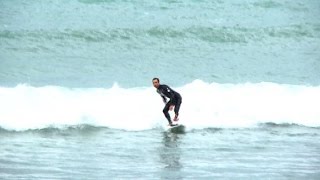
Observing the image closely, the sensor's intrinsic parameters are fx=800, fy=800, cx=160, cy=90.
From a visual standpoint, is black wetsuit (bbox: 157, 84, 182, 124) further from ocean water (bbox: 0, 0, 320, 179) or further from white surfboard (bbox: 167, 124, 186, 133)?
ocean water (bbox: 0, 0, 320, 179)

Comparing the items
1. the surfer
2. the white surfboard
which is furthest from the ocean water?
the surfer

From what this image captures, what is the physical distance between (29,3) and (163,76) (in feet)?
31.6

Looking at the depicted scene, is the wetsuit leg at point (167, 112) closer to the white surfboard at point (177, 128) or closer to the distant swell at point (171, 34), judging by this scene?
the white surfboard at point (177, 128)

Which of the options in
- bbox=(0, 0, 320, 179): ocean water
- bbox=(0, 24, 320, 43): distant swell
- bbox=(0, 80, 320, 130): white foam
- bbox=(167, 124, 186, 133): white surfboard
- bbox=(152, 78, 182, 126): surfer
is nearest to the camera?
bbox=(0, 0, 320, 179): ocean water

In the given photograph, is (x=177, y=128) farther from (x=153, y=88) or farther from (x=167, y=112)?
(x=153, y=88)

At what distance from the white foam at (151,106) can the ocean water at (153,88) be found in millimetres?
30

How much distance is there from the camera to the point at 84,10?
32.0 m

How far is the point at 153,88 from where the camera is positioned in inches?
883

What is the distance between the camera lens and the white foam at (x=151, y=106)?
19.5 metres

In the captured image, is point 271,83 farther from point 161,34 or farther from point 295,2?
point 295,2

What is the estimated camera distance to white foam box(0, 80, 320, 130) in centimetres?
1948

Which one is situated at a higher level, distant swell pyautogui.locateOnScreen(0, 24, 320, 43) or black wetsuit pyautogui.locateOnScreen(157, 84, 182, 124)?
distant swell pyautogui.locateOnScreen(0, 24, 320, 43)

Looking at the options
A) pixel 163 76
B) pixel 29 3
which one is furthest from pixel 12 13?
pixel 163 76

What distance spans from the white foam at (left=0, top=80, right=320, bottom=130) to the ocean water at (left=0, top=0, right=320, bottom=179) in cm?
3
